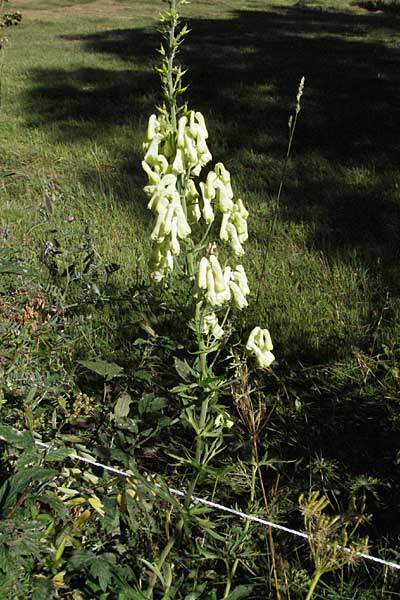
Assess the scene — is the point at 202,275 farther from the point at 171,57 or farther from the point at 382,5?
the point at 382,5

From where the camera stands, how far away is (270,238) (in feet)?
11.5

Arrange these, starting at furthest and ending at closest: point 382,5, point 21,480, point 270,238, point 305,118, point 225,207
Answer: point 382,5 < point 305,118 < point 270,238 < point 225,207 < point 21,480

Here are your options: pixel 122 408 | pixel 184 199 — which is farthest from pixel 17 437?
pixel 184 199

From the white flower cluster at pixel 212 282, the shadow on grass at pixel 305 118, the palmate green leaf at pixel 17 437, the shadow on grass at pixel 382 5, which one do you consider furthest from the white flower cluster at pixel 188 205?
the shadow on grass at pixel 382 5

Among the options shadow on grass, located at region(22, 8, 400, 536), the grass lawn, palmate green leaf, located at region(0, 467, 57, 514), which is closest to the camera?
palmate green leaf, located at region(0, 467, 57, 514)

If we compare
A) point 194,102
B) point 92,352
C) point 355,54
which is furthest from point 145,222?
point 355,54

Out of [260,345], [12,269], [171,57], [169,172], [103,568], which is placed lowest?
[103,568]

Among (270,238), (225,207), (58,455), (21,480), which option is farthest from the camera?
(270,238)

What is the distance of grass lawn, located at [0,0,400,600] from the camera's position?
7.04 feet

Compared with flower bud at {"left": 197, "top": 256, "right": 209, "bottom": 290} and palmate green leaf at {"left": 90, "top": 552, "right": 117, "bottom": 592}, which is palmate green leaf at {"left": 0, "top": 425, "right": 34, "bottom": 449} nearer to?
palmate green leaf at {"left": 90, "top": 552, "right": 117, "bottom": 592}

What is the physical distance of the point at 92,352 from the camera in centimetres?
269

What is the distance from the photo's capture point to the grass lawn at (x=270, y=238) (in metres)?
2.15

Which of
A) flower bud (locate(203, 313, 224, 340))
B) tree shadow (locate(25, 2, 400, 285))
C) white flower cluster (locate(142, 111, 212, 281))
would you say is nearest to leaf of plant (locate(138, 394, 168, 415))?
flower bud (locate(203, 313, 224, 340))

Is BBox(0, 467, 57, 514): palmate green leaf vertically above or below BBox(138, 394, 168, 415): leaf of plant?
above
